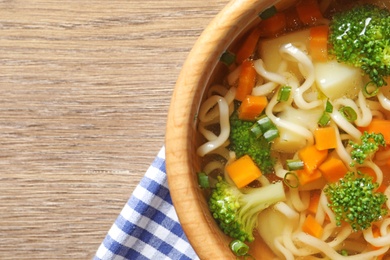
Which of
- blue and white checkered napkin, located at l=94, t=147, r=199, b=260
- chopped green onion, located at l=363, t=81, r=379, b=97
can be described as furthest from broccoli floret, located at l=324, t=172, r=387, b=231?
blue and white checkered napkin, located at l=94, t=147, r=199, b=260

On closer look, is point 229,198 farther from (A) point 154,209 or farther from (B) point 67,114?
(B) point 67,114

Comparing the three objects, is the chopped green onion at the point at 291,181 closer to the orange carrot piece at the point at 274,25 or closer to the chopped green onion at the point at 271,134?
the chopped green onion at the point at 271,134

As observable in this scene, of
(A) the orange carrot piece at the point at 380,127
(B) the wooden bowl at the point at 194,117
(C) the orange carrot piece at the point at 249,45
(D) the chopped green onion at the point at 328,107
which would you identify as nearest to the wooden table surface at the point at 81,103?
(C) the orange carrot piece at the point at 249,45

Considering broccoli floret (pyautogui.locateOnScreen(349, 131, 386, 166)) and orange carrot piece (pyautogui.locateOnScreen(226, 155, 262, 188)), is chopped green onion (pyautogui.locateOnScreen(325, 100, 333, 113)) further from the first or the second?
orange carrot piece (pyautogui.locateOnScreen(226, 155, 262, 188))

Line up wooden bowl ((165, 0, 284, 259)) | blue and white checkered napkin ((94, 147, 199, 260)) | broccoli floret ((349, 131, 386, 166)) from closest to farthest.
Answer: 1. wooden bowl ((165, 0, 284, 259))
2. broccoli floret ((349, 131, 386, 166))
3. blue and white checkered napkin ((94, 147, 199, 260))

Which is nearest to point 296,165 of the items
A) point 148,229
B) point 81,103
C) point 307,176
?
point 307,176

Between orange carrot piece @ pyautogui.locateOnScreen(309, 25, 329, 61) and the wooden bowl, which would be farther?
orange carrot piece @ pyautogui.locateOnScreen(309, 25, 329, 61)

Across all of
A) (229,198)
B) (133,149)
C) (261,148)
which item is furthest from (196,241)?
(133,149)

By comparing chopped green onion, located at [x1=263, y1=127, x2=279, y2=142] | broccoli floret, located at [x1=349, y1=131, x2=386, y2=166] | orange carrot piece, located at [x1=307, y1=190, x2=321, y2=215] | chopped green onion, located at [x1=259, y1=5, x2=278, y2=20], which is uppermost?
chopped green onion, located at [x1=259, y1=5, x2=278, y2=20]

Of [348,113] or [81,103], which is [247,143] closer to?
[348,113]
